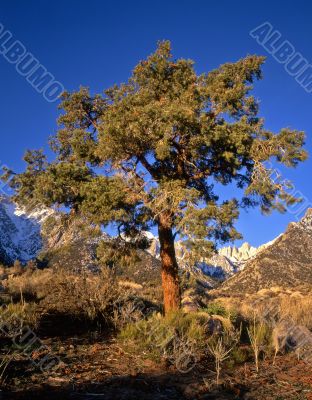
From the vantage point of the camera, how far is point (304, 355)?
10516mm

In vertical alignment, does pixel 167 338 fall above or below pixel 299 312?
below

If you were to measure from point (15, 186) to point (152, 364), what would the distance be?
8.50 meters

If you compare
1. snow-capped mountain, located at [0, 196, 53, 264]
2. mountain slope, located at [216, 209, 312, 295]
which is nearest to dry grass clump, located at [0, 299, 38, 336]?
mountain slope, located at [216, 209, 312, 295]

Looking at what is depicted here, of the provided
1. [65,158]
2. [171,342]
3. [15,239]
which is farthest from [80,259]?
[15,239]

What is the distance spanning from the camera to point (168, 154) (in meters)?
12.2

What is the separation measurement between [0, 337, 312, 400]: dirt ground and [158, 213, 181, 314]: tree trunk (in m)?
4.26

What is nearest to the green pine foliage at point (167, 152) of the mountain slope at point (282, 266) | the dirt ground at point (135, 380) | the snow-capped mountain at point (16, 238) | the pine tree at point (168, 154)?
the pine tree at point (168, 154)

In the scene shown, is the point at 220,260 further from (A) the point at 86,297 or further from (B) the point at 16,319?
(B) the point at 16,319

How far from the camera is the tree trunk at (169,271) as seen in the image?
1366cm

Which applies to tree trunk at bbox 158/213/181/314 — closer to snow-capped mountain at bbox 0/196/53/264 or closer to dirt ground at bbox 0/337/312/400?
dirt ground at bbox 0/337/312/400

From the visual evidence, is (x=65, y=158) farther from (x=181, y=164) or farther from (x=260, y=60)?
(x=260, y=60)

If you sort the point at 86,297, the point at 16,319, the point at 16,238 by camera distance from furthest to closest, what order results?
the point at 16,238 → the point at 86,297 → the point at 16,319

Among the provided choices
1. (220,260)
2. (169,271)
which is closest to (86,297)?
(169,271)

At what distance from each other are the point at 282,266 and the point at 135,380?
4088cm
